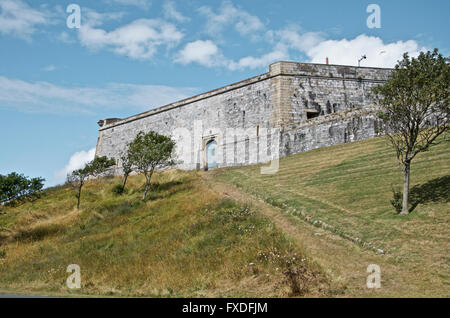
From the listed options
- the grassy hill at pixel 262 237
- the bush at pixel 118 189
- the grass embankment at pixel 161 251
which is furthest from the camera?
the bush at pixel 118 189

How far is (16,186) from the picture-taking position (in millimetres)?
20078

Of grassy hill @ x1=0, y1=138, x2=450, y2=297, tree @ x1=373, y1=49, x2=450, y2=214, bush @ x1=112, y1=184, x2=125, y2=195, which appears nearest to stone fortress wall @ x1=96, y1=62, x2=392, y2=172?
grassy hill @ x1=0, y1=138, x2=450, y2=297

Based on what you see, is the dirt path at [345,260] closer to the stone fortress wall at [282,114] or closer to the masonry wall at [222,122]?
the stone fortress wall at [282,114]

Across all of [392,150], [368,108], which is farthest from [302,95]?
[392,150]

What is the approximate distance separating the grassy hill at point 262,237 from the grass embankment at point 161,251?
49mm

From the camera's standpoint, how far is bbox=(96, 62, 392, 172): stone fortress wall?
2418 cm

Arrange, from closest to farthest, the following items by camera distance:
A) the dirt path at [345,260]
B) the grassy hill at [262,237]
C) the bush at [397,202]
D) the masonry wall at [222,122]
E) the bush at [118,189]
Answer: the dirt path at [345,260], the grassy hill at [262,237], the bush at [397,202], the bush at [118,189], the masonry wall at [222,122]

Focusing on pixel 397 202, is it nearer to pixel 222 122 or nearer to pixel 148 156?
pixel 148 156

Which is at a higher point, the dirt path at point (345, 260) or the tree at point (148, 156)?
the tree at point (148, 156)

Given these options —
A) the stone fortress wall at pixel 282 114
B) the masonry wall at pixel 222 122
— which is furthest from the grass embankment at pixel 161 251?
the stone fortress wall at pixel 282 114

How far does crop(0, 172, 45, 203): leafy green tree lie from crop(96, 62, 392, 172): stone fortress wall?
29.1 feet

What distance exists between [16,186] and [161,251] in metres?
11.2

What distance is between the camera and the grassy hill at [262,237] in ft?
31.0
